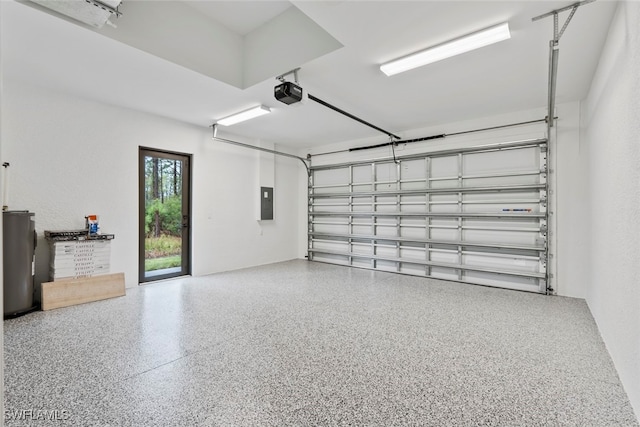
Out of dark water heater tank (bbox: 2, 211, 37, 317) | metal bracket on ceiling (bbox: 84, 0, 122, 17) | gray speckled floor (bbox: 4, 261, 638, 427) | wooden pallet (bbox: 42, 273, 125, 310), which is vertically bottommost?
gray speckled floor (bbox: 4, 261, 638, 427)

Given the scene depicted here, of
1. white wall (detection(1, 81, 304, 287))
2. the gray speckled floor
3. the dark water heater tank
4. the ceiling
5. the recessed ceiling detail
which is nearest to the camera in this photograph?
the gray speckled floor

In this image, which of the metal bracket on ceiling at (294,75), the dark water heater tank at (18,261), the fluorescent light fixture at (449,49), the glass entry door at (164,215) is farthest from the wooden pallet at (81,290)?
the fluorescent light fixture at (449,49)

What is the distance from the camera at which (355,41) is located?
312 cm

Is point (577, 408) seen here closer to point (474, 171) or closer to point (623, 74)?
point (623, 74)

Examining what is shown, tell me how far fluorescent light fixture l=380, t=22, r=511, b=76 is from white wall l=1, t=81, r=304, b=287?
393 centimetres

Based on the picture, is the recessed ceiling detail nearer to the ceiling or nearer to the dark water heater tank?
the ceiling

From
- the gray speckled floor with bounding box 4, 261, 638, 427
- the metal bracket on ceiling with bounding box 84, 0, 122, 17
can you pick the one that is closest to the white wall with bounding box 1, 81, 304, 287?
the gray speckled floor with bounding box 4, 261, 638, 427

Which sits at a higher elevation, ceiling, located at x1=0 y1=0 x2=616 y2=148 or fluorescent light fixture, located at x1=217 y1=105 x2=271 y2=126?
ceiling, located at x1=0 y1=0 x2=616 y2=148

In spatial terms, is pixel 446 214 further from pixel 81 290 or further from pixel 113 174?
pixel 81 290

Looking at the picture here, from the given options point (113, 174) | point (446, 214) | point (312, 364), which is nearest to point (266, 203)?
point (113, 174)

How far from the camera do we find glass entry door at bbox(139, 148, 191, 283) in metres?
5.40

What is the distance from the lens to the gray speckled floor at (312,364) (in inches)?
84.0

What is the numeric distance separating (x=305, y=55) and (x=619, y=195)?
313cm

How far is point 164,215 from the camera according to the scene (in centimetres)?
571
